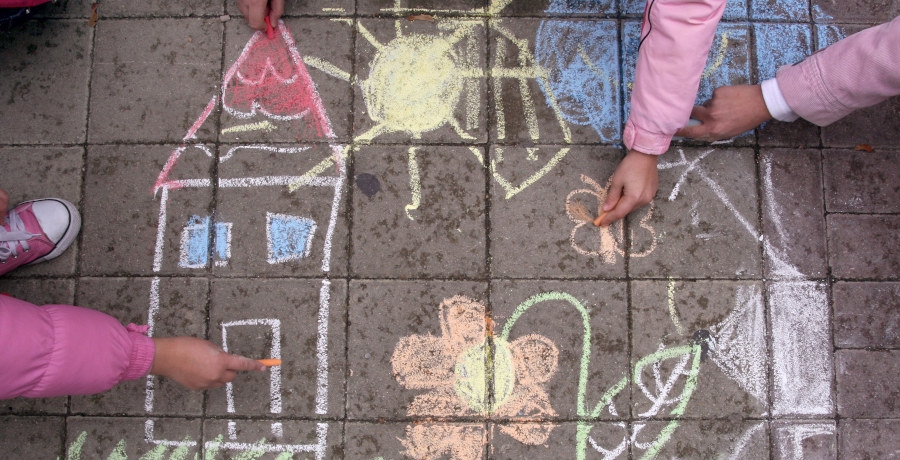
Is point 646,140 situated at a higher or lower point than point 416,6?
lower

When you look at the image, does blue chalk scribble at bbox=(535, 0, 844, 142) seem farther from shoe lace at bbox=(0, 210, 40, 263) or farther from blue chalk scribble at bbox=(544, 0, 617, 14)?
shoe lace at bbox=(0, 210, 40, 263)

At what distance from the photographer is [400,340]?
8.53ft

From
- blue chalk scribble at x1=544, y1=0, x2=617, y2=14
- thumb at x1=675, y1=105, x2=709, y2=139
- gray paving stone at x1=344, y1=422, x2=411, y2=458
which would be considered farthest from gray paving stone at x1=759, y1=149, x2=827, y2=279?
gray paving stone at x1=344, y1=422, x2=411, y2=458

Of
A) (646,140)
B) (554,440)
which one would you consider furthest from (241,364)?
(646,140)

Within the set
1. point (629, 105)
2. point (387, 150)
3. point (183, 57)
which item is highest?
point (183, 57)

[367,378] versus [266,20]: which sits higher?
[266,20]

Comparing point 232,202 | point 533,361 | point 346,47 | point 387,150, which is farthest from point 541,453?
point 346,47

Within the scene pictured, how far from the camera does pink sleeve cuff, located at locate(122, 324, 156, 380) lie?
2312 mm

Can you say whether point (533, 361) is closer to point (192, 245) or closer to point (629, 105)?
point (629, 105)

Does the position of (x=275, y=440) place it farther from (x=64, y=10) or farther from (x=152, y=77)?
(x=64, y=10)

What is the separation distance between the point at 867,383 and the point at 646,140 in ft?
4.67

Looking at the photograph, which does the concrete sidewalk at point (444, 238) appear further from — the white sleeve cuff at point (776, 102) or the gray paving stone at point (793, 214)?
the white sleeve cuff at point (776, 102)

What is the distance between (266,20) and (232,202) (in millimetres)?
822

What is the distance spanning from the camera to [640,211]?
8.75 ft
